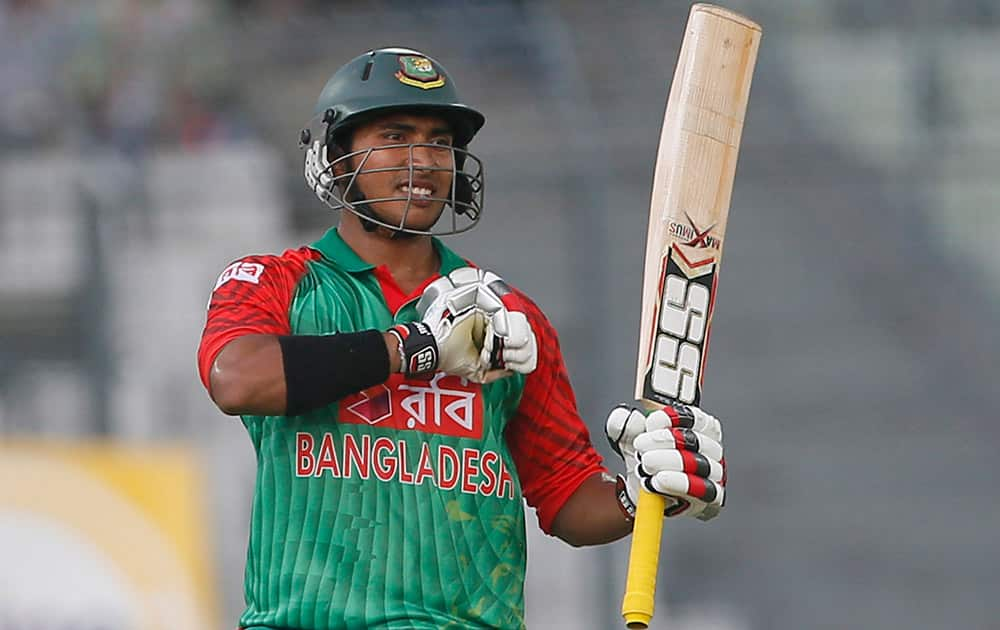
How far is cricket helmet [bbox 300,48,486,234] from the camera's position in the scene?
3.42 meters

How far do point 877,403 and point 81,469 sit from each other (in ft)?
10.6

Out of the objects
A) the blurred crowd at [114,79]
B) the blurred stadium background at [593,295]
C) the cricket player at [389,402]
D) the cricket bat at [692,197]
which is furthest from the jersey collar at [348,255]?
the blurred crowd at [114,79]

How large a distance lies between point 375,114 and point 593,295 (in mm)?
3866

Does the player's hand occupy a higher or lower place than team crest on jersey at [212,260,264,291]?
lower

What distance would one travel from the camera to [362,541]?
10.6ft

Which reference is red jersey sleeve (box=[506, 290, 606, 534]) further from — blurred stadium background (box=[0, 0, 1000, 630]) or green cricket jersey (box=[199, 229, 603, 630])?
blurred stadium background (box=[0, 0, 1000, 630])

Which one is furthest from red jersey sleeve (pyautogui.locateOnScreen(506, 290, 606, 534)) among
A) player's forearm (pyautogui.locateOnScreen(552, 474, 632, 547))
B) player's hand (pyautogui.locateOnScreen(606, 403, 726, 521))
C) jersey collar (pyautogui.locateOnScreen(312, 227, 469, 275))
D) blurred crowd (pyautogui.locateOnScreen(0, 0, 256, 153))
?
blurred crowd (pyautogui.locateOnScreen(0, 0, 256, 153))

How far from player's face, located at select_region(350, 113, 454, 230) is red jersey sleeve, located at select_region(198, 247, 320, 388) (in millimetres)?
201

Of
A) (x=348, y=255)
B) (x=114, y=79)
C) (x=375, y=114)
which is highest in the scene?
(x=114, y=79)

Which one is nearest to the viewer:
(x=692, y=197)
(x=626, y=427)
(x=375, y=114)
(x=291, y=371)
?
(x=291, y=371)

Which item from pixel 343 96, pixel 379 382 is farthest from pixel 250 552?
pixel 343 96

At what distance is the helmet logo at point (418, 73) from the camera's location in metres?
3.45

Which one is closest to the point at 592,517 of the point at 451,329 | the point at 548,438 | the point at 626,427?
the point at 548,438

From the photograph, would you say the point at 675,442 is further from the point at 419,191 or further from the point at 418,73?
the point at 418,73
